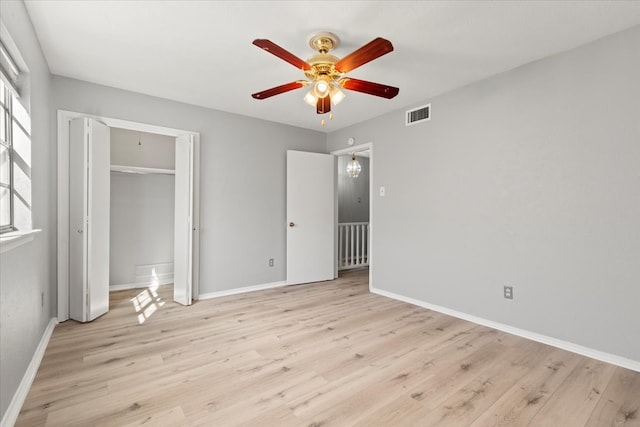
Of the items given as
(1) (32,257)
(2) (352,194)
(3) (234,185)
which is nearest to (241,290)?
(3) (234,185)

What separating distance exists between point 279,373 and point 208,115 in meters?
3.24

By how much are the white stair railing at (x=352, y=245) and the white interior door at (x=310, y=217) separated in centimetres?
90

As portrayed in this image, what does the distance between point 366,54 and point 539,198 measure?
2.00 metres

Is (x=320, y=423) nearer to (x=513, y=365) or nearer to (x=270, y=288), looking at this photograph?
(x=513, y=365)

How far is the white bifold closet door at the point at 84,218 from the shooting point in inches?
116

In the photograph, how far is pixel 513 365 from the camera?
2184 millimetres

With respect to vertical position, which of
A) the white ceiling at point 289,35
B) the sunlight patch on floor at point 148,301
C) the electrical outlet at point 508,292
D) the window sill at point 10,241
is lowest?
the sunlight patch on floor at point 148,301

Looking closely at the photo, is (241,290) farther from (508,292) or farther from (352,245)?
(508,292)

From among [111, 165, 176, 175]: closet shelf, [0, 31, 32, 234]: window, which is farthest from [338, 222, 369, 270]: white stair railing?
[0, 31, 32, 234]: window

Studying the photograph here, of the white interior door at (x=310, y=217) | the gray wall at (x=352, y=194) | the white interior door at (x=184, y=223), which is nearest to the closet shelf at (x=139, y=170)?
the white interior door at (x=184, y=223)

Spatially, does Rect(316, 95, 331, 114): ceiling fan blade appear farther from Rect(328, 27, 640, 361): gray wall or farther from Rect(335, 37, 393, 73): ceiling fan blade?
Rect(328, 27, 640, 361): gray wall

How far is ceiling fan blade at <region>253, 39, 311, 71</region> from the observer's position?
1785mm

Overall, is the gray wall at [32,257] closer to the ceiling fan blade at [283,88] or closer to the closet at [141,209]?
the closet at [141,209]

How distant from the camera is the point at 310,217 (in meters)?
4.63
